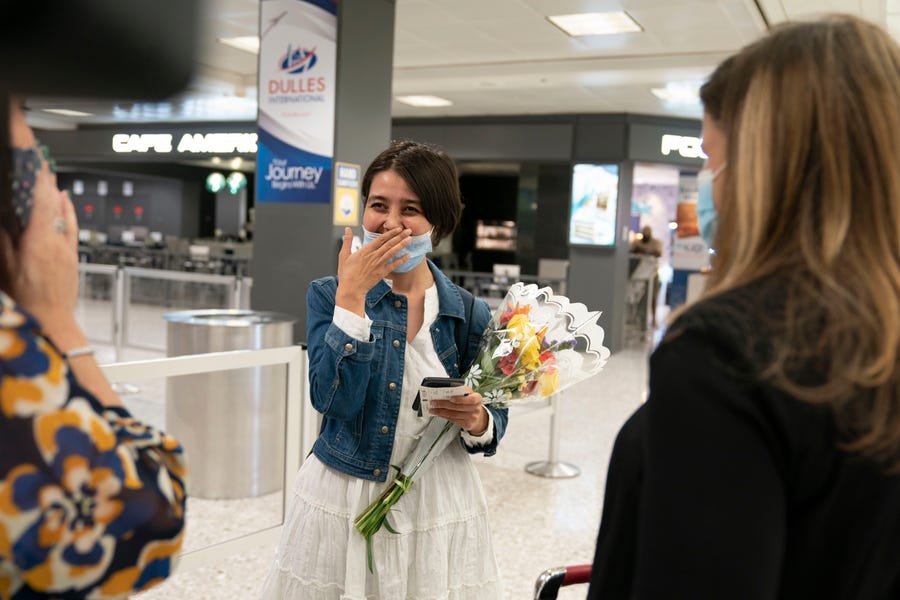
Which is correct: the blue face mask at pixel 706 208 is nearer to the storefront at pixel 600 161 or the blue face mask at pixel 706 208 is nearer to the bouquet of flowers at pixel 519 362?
the bouquet of flowers at pixel 519 362

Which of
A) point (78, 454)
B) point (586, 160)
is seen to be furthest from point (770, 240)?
point (586, 160)

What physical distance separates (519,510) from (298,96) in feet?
9.81

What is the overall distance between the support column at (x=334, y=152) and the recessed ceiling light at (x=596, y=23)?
1708 millimetres

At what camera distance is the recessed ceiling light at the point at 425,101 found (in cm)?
1020

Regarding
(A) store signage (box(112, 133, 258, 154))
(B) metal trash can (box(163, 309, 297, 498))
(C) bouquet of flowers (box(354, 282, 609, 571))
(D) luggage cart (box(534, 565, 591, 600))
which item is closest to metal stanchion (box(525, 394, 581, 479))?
(B) metal trash can (box(163, 309, 297, 498))

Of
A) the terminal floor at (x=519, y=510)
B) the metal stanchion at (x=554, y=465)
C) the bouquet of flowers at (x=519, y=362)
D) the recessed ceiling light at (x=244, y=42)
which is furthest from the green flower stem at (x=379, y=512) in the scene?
the recessed ceiling light at (x=244, y=42)

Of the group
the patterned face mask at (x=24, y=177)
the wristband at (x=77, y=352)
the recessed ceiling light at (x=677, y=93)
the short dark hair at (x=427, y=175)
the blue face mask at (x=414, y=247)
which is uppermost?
the recessed ceiling light at (x=677, y=93)

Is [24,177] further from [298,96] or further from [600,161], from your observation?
[600,161]

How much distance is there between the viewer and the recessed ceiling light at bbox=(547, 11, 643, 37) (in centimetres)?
623

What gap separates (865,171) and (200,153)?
13.4m

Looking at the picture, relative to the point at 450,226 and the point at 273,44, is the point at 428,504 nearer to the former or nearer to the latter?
the point at 450,226

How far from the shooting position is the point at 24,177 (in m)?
0.78

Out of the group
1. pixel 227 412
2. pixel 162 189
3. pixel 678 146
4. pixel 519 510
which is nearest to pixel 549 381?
pixel 519 510

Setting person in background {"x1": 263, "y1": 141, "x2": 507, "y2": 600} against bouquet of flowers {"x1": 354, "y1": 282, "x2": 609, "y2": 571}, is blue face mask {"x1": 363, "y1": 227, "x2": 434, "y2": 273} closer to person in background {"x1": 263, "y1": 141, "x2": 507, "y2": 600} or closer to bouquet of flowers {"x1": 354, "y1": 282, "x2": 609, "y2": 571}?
person in background {"x1": 263, "y1": 141, "x2": 507, "y2": 600}
